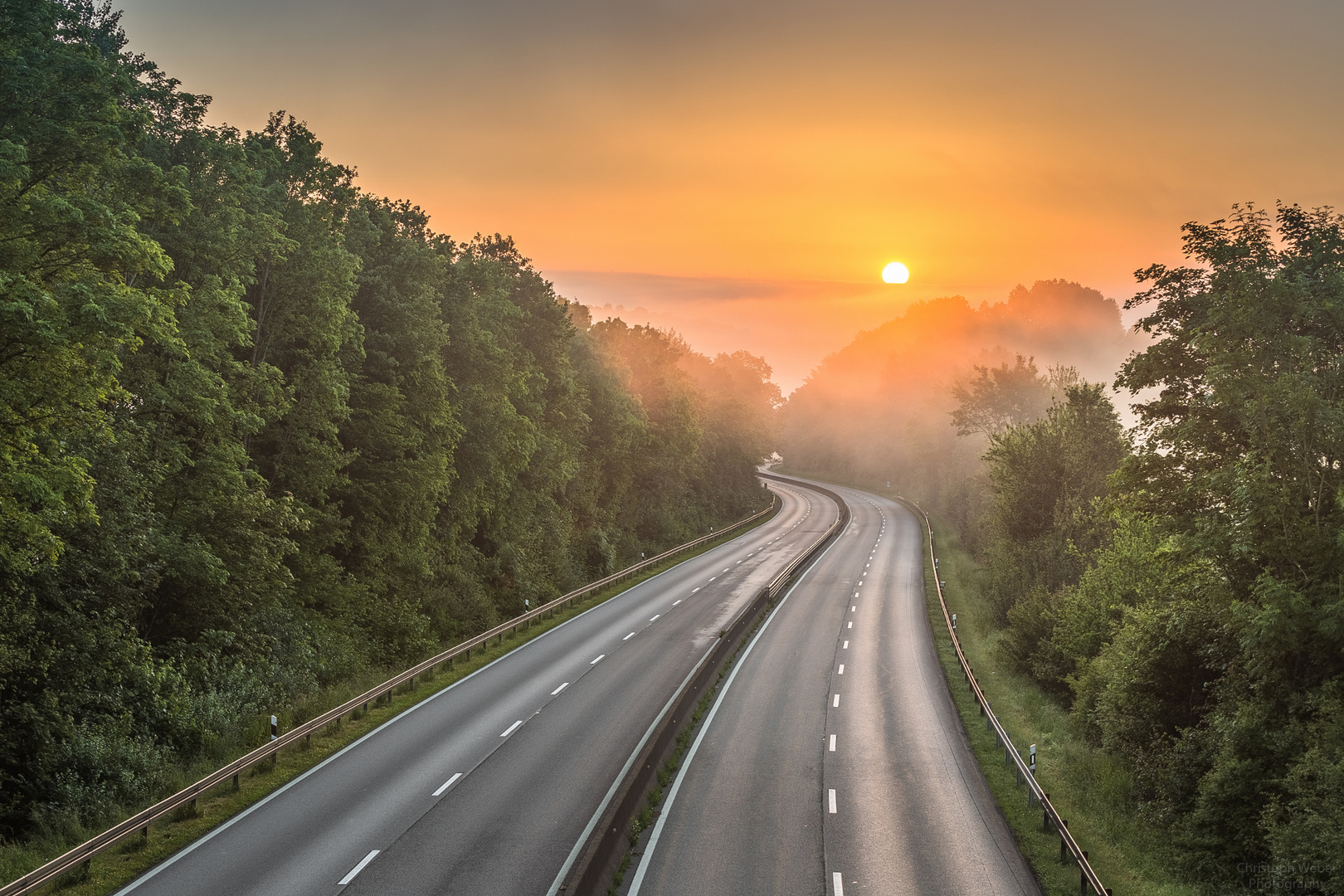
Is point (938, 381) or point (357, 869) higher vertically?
point (938, 381)

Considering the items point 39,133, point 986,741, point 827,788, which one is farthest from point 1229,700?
point 39,133

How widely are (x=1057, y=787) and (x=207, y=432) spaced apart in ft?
84.0

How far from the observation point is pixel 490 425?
41875 mm

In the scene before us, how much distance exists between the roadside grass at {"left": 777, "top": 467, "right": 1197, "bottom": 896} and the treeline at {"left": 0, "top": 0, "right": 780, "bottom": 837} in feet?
61.5

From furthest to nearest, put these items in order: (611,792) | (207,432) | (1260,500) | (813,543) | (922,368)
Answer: (922,368) → (813,543) → (207,432) → (611,792) → (1260,500)

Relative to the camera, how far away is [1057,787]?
20672 mm

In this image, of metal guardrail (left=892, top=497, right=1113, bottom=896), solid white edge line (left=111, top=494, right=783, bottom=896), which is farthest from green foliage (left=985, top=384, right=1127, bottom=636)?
solid white edge line (left=111, top=494, right=783, bottom=896)

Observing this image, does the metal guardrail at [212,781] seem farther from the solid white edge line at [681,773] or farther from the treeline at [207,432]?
the solid white edge line at [681,773]

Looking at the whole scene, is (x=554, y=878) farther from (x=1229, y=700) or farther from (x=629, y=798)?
(x=1229, y=700)

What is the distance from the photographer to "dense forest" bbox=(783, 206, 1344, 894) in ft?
51.2

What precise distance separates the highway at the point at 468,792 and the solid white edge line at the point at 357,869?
31mm

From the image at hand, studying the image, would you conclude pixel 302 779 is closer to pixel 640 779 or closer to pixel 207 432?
pixel 640 779

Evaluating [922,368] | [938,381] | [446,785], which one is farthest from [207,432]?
[922,368]

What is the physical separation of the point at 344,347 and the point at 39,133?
16839mm
